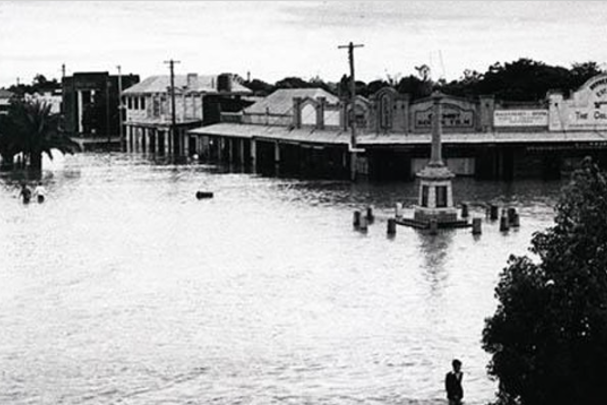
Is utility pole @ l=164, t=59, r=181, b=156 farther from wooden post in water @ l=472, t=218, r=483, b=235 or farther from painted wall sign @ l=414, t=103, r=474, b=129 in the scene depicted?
wooden post in water @ l=472, t=218, r=483, b=235

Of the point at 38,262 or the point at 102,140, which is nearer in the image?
the point at 38,262

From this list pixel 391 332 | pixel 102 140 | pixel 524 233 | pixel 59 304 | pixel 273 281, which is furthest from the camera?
pixel 102 140

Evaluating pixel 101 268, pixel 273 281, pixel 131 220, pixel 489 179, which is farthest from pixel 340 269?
pixel 489 179

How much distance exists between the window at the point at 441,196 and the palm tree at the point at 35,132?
38726 mm

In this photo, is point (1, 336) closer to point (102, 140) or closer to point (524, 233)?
point (524, 233)

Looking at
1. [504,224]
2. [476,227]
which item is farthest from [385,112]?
[476,227]

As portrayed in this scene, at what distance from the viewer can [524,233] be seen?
41031 millimetres

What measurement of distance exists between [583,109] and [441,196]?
27009mm

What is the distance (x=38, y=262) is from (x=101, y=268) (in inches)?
88.3

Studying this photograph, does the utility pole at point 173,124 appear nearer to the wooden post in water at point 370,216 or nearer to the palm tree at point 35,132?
the palm tree at point 35,132

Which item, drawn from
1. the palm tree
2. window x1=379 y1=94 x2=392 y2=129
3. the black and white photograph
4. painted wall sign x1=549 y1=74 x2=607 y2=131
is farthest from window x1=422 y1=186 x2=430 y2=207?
the palm tree

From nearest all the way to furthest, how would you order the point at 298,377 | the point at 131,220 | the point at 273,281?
the point at 298,377 → the point at 273,281 → the point at 131,220

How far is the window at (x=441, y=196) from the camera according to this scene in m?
44.1

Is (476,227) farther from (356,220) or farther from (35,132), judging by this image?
(35,132)
